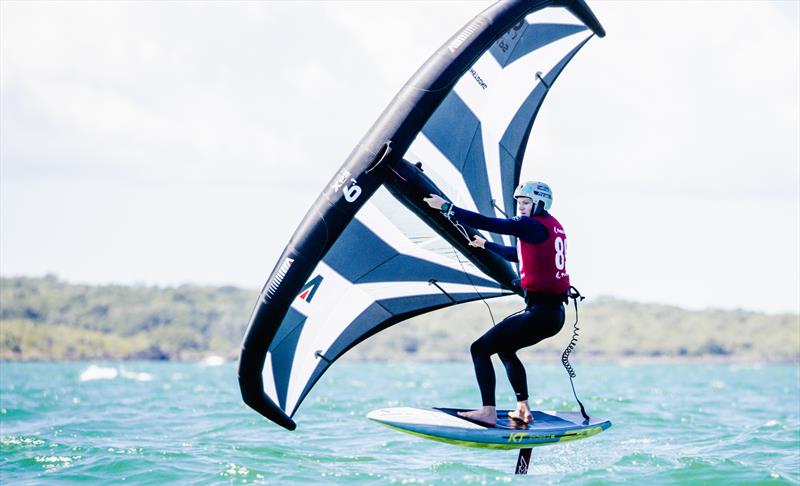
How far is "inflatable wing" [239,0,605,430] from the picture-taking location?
29.1 ft

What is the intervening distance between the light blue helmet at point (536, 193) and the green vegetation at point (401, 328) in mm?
148789

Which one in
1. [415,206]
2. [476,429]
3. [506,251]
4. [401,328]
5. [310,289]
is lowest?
[476,429]

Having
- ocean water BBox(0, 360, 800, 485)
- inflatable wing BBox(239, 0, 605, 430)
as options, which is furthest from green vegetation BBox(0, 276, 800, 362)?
inflatable wing BBox(239, 0, 605, 430)

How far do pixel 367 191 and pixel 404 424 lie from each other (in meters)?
2.18

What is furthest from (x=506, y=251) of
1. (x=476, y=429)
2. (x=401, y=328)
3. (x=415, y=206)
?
(x=401, y=328)

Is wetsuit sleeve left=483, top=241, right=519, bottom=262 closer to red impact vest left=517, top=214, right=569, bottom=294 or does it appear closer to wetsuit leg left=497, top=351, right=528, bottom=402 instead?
red impact vest left=517, top=214, right=569, bottom=294

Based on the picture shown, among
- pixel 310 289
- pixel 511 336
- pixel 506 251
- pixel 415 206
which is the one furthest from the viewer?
Answer: pixel 310 289

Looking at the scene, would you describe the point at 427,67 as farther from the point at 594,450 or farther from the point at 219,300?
the point at 219,300

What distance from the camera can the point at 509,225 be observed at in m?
8.95

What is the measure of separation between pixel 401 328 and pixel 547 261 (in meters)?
176

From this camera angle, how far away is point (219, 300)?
19512 cm

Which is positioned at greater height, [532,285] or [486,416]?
A: [532,285]

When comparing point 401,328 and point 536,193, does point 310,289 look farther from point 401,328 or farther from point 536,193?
point 401,328

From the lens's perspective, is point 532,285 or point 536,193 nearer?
point 536,193
